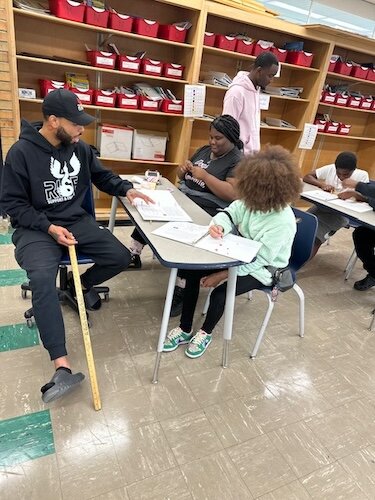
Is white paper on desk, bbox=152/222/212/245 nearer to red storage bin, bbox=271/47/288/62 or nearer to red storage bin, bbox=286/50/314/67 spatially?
red storage bin, bbox=271/47/288/62

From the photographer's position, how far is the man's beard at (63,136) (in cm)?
164

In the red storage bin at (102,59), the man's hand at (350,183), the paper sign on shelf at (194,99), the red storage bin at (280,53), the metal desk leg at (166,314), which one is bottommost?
the metal desk leg at (166,314)

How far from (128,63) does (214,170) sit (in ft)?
4.79

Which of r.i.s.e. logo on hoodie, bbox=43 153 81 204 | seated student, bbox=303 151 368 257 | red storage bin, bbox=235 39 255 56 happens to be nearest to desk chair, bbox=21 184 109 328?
r.i.s.e. logo on hoodie, bbox=43 153 81 204

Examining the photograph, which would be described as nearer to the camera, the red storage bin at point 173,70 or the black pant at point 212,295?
the black pant at point 212,295

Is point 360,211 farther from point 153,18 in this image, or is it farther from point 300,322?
point 153,18

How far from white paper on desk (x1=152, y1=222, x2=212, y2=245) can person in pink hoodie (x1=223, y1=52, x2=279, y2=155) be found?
0.98 m

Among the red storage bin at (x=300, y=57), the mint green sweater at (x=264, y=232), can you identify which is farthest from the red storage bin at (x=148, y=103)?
the mint green sweater at (x=264, y=232)

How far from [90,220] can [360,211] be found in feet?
5.76

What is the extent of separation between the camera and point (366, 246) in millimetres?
2648

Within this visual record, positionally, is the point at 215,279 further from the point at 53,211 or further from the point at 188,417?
the point at 53,211

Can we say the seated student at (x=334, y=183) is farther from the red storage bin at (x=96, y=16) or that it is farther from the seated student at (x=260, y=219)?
the red storage bin at (x=96, y=16)

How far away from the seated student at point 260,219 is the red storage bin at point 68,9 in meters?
1.96

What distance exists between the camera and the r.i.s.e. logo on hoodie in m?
1.70
